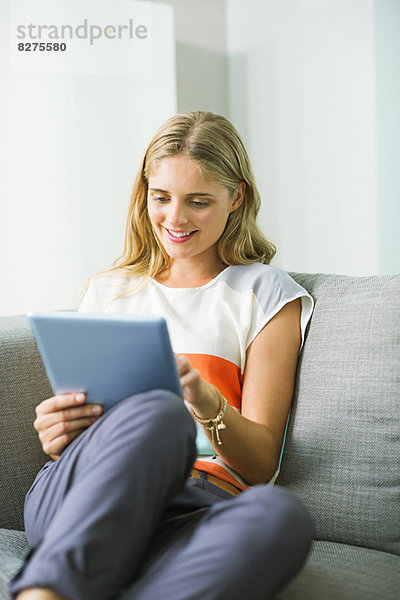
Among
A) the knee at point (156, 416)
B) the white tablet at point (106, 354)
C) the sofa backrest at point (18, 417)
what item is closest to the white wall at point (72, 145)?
the sofa backrest at point (18, 417)

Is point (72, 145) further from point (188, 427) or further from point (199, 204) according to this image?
point (188, 427)

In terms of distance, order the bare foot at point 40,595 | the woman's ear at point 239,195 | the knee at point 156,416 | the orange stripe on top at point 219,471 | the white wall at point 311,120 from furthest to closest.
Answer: the white wall at point 311,120, the woman's ear at point 239,195, the orange stripe on top at point 219,471, the knee at point 156,416, the bare foot at point 40,595

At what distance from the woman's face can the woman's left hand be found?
0.40 m

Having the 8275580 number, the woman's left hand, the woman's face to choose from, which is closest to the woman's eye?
the woman's face

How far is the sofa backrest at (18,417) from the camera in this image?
135 centimetres

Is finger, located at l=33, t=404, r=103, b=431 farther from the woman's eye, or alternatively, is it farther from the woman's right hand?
the woman's eye

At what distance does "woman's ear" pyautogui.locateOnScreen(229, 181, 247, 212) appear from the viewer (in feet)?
5.05

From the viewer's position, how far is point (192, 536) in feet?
2.92

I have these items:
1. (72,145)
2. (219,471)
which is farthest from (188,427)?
(72,145)

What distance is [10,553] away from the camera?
118 cm

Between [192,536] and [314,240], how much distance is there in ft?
7.22

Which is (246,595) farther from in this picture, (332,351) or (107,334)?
(332,351)

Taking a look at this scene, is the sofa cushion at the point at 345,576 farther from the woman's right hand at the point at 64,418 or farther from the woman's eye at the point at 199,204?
the woman's eye at the point at 199,204

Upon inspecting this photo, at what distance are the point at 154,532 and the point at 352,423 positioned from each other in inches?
18.1
